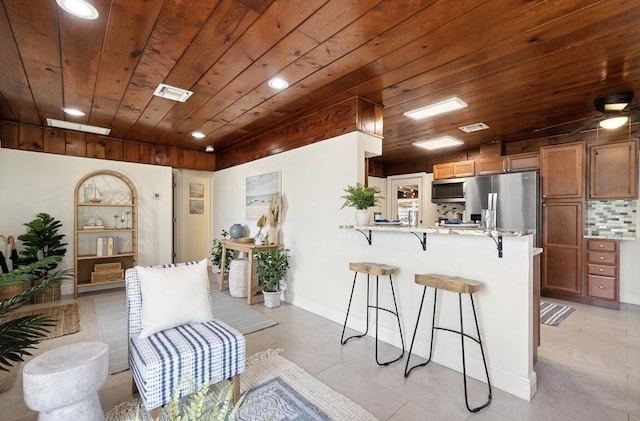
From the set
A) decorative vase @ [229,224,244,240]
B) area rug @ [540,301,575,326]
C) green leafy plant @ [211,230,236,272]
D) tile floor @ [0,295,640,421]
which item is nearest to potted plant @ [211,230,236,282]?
green leafy plant @ [211,230,236,272]

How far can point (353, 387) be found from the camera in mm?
2104

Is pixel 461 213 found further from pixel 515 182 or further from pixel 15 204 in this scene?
pixel 15 204

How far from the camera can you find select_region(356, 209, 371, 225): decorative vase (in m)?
2.91

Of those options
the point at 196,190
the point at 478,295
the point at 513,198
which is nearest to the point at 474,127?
the point at 513,198

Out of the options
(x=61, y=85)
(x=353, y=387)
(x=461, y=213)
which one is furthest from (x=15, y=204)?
(x=461, y=213)

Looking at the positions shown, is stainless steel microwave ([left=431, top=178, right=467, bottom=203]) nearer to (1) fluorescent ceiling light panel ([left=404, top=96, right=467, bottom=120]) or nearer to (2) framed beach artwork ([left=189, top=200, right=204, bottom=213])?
(1) fluorescent ceiling light panel ([left=404, top=96, right=467, bottom=120])

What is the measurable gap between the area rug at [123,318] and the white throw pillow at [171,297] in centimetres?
84

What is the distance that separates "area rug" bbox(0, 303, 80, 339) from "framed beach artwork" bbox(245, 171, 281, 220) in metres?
2.48

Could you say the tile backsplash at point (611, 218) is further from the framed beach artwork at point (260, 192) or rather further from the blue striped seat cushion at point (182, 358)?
the blue striped seat cushion at point (182, 358)

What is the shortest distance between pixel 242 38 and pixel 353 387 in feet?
8.50

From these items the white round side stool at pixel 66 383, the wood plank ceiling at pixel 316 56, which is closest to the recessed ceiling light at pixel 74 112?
the wood plank ceiling at pixel 316 56

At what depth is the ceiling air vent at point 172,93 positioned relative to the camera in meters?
2.91

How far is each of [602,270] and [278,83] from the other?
4.65m

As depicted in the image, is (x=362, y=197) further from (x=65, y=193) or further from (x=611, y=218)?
(x=65, y=193)
